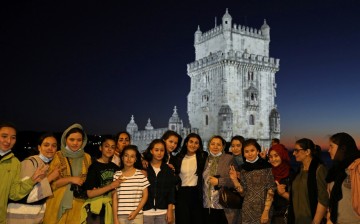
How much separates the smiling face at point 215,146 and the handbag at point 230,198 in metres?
0.79

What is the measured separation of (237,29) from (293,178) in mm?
36218

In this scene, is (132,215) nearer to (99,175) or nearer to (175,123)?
(99,175)

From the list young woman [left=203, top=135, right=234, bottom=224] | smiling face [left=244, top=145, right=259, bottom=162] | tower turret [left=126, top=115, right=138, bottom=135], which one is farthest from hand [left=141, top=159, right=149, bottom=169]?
tower turret [left=126, top=115, right=138, bottom=135]

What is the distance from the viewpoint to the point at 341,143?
5.97 meters

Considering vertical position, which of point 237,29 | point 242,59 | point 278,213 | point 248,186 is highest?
point 237,29

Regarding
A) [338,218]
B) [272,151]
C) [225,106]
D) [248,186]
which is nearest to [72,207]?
[248,186]

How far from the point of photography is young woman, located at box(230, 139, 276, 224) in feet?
22.9

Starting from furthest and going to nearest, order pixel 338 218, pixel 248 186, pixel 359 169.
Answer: pixel 248 186
pixel 338 218
pixel 359 169

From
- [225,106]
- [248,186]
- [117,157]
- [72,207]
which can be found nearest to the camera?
[72,207]

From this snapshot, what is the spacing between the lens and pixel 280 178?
7320 millimetres

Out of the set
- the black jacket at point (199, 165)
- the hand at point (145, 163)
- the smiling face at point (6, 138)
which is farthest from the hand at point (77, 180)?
the black jacket at point (199, 165)

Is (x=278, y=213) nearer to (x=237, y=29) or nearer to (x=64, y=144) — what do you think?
(x=64, y=144)

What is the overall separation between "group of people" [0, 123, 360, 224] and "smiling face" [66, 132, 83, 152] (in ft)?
0.05

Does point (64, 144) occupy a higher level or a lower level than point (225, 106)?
lower
